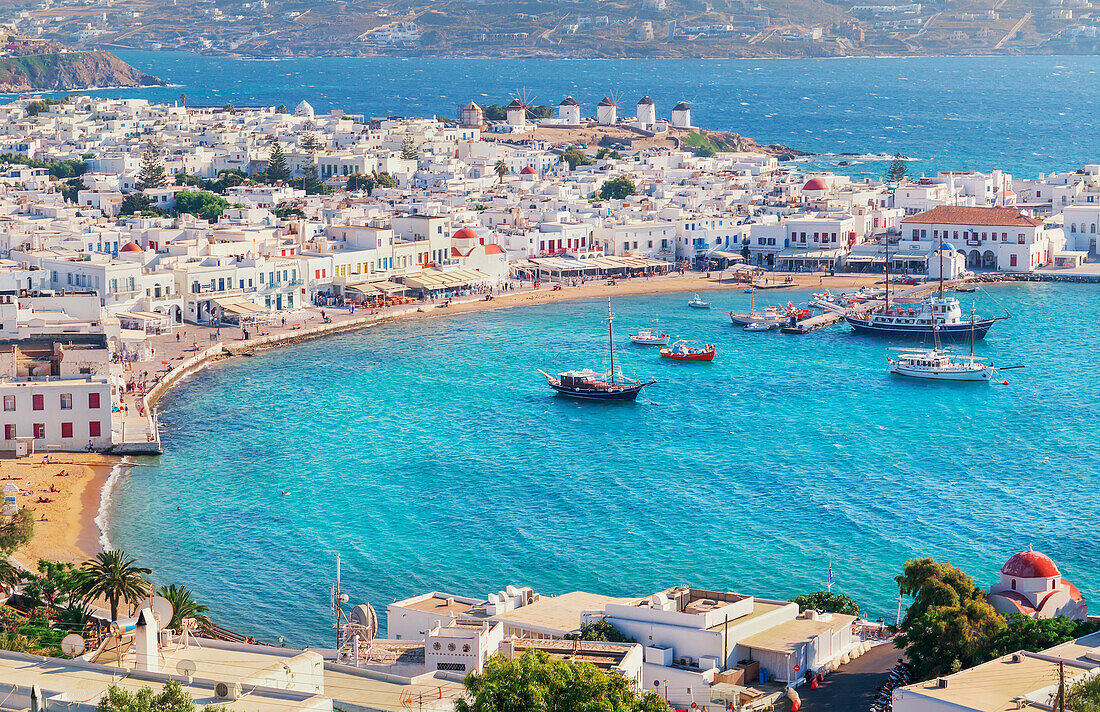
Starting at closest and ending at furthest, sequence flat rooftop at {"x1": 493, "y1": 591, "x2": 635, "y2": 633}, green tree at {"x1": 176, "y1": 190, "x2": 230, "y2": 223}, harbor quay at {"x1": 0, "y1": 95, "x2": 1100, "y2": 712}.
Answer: harbor quay at {"x1": 0, "y1": 95, "x2": 1100, "y2": 712}, flat rooftop at {"x1": 493, "y1": 591, "x2": 635, "y2": 633}, green tree at {"x1": 176, "y1": 190, "x2": 230, "y2": 223}

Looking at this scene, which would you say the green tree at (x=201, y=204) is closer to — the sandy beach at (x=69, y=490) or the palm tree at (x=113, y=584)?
the sandy beach at (x=69, y=490)

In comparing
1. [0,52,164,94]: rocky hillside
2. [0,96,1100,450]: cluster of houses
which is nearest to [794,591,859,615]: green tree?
[0,96,1100,450]: cluster of houses

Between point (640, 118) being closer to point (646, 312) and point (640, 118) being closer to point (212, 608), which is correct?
point (646, 312)

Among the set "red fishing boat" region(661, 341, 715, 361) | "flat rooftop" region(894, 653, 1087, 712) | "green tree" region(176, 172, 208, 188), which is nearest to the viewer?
"flat rooftop" region(894, 653, 1087, 712)

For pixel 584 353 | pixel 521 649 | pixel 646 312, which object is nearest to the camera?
pixel 521 649

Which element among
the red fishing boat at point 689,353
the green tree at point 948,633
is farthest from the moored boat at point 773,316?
the green tree at point 948,633

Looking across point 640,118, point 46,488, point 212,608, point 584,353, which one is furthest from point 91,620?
point 640,118

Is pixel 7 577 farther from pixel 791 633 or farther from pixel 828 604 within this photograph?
pixel 828 604

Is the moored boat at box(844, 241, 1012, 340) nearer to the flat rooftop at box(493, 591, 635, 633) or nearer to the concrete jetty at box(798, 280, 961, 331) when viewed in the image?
the concrete jetty at box(798, 280, 961, 331)
